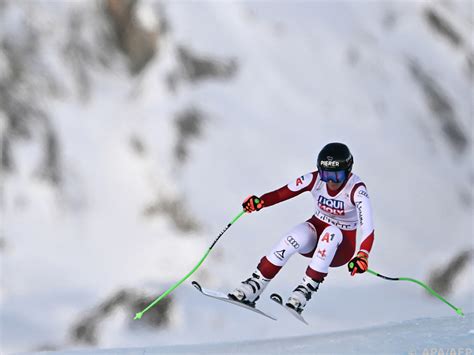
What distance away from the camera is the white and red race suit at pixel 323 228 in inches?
324

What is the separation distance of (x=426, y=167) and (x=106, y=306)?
12341 mm

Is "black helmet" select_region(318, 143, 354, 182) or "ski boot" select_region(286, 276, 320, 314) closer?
"black helmet" select_region(318, 143, 354, 182)

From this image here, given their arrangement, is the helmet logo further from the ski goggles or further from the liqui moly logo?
the liqui moly logo

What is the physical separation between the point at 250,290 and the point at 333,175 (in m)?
1.72

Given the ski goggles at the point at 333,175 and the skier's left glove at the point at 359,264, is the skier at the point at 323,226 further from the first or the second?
the skier's left glove at the point at 359,264

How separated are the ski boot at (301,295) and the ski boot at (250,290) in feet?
1.59

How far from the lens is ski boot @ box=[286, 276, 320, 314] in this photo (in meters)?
8.06

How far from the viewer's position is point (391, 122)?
954 inches

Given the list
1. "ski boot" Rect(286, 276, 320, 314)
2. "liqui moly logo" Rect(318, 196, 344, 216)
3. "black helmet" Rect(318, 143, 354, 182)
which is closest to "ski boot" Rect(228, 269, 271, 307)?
"ski boot" Rect(286, 276, 320, 314)

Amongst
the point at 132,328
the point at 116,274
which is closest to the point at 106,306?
the point at 132,328

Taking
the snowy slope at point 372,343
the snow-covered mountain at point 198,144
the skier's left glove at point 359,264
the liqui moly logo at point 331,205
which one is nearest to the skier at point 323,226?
the liqui moly logo at point 331,205

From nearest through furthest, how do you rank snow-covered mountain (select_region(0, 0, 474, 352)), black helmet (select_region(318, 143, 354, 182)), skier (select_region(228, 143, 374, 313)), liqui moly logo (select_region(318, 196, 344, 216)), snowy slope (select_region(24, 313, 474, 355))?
1. snowy slope (select_region(24, 313, 474, 355))
2. black helmet (select_region(318, 143, 354, 182))
3. skier (select_region(228, 143, 374, 313))
4. liqui moly logo (select_region(318, 196, 344, 216))
5. snow-covered mountain (select_region(0, 0, 474, 352))

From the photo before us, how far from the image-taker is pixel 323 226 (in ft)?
28.2

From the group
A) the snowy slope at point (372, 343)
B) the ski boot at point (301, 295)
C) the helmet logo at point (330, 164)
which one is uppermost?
the helmet logo at point (330, 164)
